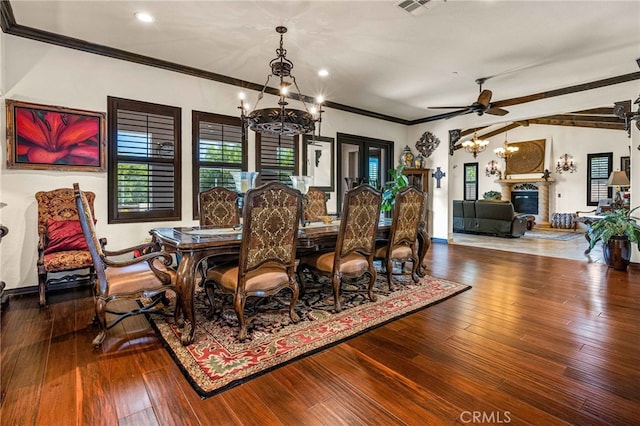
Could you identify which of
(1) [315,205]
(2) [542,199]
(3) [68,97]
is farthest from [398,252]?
(2) [542,199]

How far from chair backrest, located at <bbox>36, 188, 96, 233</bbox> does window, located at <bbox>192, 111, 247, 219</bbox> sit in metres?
1.46

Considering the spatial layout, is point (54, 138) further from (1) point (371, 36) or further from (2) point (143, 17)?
(1) point (371, 36)

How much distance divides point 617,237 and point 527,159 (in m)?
7.61

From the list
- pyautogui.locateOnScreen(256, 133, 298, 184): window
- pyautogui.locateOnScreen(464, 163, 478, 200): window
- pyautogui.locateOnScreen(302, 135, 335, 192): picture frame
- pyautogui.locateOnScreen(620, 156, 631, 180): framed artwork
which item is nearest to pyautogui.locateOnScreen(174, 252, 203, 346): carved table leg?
pyautogui.locateOnScreen(256, 133, 298, 184): window

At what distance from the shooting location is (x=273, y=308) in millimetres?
3043

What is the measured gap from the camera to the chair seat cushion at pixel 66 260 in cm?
311

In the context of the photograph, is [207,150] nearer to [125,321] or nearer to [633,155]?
[125,321]

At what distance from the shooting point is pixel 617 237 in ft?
15.0

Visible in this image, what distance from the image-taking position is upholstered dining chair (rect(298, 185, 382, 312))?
2.91 meters

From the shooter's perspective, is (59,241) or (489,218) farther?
(489,218)

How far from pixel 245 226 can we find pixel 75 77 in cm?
322

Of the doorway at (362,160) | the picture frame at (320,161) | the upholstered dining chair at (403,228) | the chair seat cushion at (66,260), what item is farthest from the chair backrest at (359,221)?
the doorway at (362,160)

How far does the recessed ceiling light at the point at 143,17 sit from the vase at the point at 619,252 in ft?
21.3

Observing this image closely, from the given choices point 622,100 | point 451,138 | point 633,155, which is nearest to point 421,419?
point 633,155
